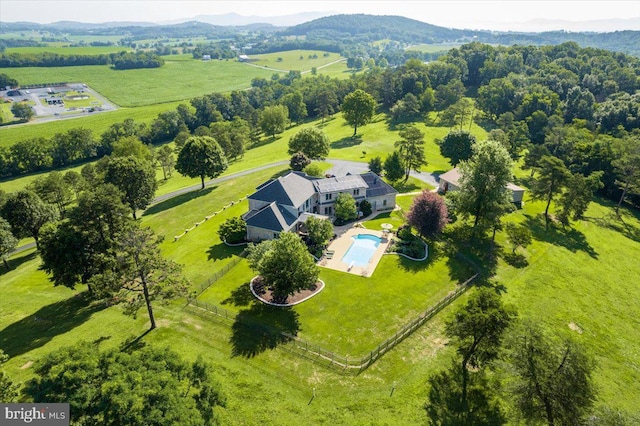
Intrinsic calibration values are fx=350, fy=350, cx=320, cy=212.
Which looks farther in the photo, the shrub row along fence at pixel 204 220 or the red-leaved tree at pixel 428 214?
the shrub row along fence at pixel 204 220

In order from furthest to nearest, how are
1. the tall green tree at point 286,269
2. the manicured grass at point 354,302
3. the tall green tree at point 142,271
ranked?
1. the tall green tree at point 286,269
2. the manicured grass at point 354,302
3. the tall green tree at point 142,271

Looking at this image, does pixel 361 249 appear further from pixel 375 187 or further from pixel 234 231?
pixel 234 231

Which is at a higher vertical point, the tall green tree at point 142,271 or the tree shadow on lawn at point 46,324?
the tall green tree at point 142,271

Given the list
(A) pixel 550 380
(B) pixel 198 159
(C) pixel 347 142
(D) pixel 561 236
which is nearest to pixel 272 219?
(B) pixel 198 159

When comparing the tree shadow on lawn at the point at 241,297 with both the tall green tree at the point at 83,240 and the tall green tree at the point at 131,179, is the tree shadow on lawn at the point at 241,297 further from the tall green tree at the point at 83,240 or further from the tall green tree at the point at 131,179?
the tall green tree at the point at 131,179

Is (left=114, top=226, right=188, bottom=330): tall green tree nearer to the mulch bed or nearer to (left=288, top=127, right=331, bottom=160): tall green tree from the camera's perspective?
the mulch bed

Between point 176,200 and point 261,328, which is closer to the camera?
point 261,328

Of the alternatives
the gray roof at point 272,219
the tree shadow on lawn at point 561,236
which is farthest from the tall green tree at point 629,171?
the gray roof at point 272,219
